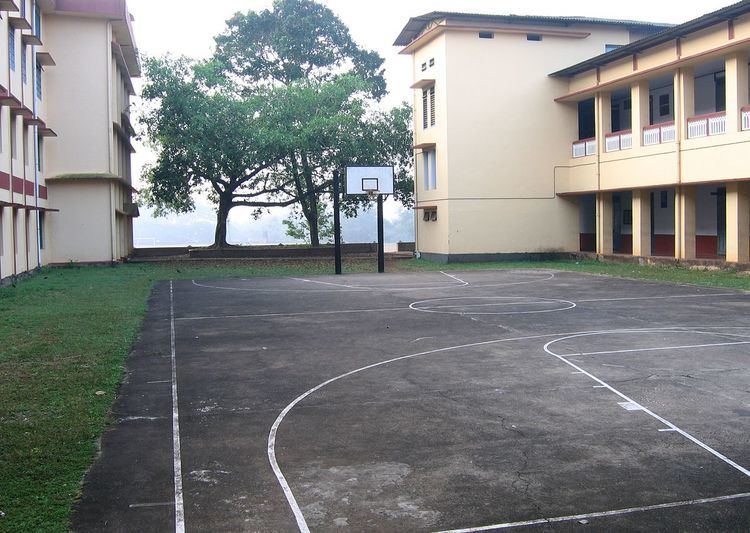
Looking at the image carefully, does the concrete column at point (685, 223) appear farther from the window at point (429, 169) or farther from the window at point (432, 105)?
the window at point (432, 105)

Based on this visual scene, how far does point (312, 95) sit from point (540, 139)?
10.7 meters

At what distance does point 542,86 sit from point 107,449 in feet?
96.0

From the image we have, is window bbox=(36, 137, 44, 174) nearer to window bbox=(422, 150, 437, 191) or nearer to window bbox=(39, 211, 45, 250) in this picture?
window bbox=(39, 211, 45, 250)

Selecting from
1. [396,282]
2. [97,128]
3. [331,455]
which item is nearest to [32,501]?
[331,455]

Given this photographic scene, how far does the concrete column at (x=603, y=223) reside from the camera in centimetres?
3133

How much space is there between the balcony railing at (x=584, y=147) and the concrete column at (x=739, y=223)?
781cm

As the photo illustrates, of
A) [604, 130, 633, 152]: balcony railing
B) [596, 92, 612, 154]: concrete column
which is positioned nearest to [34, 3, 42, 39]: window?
[596, 92, 612, 154]: concrete column

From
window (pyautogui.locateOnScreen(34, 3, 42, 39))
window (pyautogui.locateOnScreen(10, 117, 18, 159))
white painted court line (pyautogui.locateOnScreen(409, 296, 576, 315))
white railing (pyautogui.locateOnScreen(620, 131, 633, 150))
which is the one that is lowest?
white painted court line (pyautogui.locateOnScreen(409, 296, 576, 315))

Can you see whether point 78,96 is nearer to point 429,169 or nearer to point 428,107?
point 428,107

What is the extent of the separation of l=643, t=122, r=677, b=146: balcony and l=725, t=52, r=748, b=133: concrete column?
254 centimetres

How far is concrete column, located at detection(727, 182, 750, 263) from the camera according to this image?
79.0 ft

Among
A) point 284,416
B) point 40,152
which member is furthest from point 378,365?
point 40,152

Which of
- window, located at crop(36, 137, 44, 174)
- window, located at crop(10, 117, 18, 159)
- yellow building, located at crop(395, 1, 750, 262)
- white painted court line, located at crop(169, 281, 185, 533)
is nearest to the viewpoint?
white painted court line, located at crop(169, 281, 185, 533)

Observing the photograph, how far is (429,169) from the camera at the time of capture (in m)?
34.8
